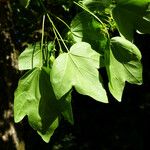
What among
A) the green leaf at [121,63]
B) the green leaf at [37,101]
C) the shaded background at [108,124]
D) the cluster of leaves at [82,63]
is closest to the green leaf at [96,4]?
the cluster of leaves at [82,63]

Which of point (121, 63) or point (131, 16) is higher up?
point (131, 16)

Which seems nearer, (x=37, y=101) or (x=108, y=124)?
(x=37, y=101)

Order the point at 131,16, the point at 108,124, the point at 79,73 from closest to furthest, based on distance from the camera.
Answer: the point at 79,73, the point at 131,16, the point at 108,124

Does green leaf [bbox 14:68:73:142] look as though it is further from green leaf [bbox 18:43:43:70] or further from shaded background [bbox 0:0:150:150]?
shaded background [bbox 0:0:150:150]

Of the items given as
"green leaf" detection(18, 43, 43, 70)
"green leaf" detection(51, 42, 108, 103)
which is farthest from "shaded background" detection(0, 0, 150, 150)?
"green leaf" detection(51, 42, 108, 103)

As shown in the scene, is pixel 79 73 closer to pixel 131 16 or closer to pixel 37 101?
pixel 37 101

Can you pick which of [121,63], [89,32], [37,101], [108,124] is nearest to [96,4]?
[89,32]
